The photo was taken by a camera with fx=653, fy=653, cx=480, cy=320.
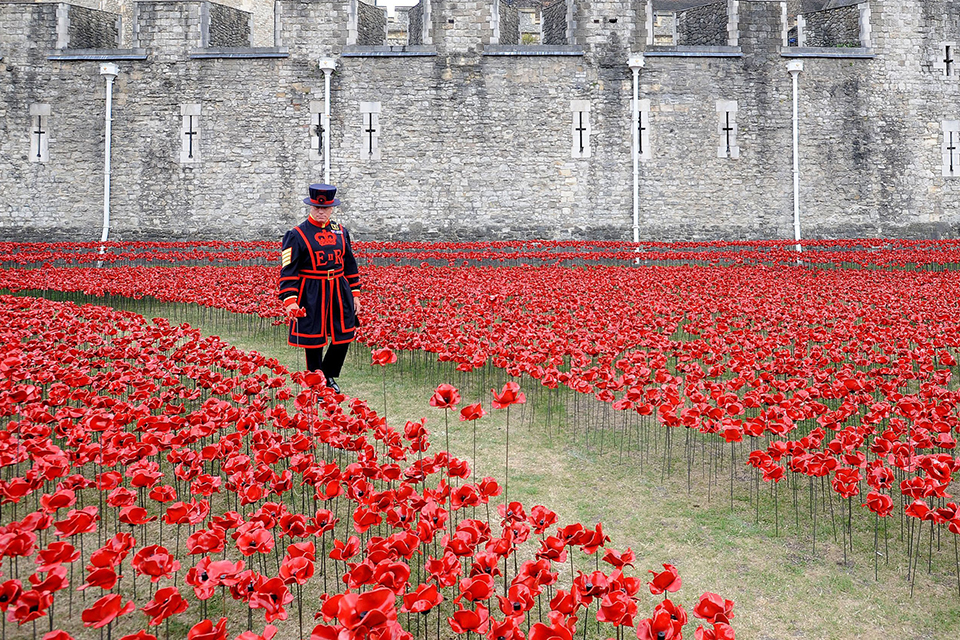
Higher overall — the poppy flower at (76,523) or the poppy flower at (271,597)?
the poppy flower at (76,523)

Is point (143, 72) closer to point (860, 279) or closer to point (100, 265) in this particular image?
point (100, 265)

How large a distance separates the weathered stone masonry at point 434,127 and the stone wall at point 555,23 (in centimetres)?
48

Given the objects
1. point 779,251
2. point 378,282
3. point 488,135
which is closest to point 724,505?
point 378,282

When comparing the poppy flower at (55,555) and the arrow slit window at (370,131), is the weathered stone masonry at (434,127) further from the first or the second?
the poppy flower at (55,555)

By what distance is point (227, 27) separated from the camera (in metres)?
18.1

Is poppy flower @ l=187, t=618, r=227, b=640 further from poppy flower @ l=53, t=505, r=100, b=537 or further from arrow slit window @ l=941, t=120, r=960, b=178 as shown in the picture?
arrow slit window @ l=941, t=120, r=960, b=178

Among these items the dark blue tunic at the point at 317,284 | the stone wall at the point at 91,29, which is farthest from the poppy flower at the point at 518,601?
the stone wall at the point at 91,29

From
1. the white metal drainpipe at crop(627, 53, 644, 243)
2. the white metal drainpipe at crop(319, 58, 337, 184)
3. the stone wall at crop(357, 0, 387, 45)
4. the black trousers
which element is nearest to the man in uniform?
the black trousers

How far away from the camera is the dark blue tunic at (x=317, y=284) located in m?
5.14

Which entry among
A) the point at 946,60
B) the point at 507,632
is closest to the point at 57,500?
the point at 507,632

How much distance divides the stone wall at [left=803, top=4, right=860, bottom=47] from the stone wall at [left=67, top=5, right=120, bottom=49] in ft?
65.4

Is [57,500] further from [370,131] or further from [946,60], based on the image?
[946,60]

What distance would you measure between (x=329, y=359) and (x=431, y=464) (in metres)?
2.70

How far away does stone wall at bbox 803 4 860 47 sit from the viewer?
17953 millimetres
